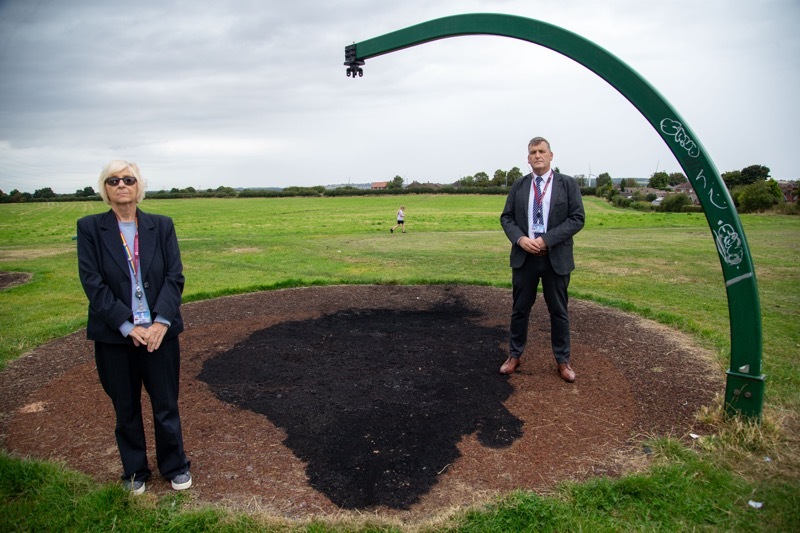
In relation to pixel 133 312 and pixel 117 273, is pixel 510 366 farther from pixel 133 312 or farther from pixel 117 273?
pixel 117 273

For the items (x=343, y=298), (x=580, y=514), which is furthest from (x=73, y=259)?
(x=580, y=514)

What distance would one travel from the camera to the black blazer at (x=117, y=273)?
3.48 metres

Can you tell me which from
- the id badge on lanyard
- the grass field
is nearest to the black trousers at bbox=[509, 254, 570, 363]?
the grass field

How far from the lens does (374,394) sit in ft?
17.1

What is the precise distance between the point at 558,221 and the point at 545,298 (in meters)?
0.81

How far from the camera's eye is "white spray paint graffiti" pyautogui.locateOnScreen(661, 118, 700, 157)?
4.18 meters

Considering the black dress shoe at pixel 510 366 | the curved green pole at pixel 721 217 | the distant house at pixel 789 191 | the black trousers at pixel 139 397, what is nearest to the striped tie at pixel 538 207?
the curved green pole at pixel 721 217

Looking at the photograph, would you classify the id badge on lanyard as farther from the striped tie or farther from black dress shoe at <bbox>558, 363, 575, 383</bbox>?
black dress shoe at <bbox>558, 363, 575, 383</bbox>

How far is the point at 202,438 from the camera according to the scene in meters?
4.41

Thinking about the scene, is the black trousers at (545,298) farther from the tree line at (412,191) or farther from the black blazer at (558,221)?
the tree line at (412,191)

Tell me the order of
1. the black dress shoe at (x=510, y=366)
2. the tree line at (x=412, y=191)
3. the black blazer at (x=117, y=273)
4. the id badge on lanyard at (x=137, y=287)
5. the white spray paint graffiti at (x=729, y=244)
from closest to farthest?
the black blazer at (x=117, y=273) → the id badge on lanyard at (x=137, y=287) → the white spray paint graffiti at (x=729, y=244) → the black dress shoe at (x=510, y=366) → the tree line at (x=412, y=191)

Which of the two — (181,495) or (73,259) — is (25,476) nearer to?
(181,495)

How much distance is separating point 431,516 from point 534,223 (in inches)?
123

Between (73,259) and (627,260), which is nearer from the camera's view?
(627,260)
